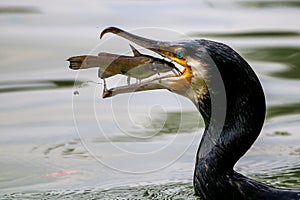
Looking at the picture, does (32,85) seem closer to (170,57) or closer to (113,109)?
(113,109)

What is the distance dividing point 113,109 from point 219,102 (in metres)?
2.77

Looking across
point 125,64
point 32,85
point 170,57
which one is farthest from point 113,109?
point 170,57

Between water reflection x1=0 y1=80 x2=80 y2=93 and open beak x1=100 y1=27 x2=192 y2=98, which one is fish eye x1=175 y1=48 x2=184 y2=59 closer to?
open beak x1=100 y1=27 x2=192 y2=98

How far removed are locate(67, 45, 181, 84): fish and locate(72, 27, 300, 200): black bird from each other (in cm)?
8

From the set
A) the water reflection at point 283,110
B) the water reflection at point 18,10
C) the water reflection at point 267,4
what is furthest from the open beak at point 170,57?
the water reflection at point 267,4

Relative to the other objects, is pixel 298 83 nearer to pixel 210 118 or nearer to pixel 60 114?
pixel 60 114

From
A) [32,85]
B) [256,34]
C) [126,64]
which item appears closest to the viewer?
[126,64]

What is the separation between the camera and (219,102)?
634 centimetres

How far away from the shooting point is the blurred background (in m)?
7.55

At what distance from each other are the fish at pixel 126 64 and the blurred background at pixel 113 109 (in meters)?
0.93

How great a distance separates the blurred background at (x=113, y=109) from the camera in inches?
297

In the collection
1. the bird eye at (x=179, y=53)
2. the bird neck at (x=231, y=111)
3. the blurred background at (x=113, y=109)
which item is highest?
the bird eye at (x=179, y=53)

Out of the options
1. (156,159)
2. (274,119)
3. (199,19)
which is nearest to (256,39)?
(199,19)

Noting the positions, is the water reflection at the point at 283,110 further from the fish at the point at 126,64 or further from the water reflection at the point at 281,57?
the fish at the point at 126,64
